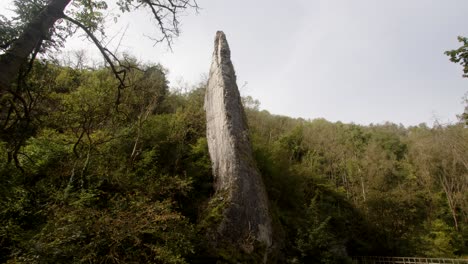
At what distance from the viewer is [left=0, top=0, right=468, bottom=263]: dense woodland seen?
508 cm

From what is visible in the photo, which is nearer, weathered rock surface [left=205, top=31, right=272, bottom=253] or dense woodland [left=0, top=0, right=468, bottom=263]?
dense woodland [left=0, top=0, right=468, bottom=263]

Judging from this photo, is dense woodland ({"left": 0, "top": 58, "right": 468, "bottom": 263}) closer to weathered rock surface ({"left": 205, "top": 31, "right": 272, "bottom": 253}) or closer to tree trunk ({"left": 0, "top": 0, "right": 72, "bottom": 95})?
tree trunk ({"left": 0, "top": 0, "right": 72, "bottom": 95})

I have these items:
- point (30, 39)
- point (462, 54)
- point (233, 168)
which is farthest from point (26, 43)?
point (233, 168)

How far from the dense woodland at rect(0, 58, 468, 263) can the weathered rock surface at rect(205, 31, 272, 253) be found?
817 millimetres

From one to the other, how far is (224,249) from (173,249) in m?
2.63

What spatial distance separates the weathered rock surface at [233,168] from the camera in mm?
10289

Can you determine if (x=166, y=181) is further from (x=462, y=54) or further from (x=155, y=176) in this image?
(x=462, y=54)

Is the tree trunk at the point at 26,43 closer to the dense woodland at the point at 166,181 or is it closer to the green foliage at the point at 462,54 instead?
the dense woodland at the point at 166,181

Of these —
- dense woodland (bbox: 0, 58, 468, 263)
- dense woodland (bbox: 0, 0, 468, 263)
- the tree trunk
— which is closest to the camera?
the tree trunk

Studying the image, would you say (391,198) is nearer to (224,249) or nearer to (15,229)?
(224,249)

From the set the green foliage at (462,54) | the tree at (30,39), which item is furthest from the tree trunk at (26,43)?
the green foliage at (462,54)

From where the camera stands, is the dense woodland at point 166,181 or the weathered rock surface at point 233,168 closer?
the dense woodland at point 166,181

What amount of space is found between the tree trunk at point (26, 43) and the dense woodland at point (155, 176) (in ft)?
0.08

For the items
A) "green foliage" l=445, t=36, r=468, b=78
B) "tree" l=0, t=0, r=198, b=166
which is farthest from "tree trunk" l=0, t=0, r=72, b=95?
"green foliage" l=445, t=36, r=468, b=78
